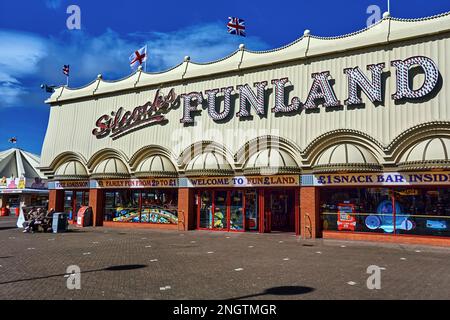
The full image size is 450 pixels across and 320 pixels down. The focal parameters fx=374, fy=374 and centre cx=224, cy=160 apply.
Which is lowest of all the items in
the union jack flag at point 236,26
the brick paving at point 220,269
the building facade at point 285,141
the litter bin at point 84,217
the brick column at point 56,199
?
the brick paving at point 220,269

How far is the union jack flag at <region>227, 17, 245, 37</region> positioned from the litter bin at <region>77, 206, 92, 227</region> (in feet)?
56.1

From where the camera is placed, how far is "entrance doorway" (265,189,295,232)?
23.6 metres

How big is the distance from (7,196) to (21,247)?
40.8 m

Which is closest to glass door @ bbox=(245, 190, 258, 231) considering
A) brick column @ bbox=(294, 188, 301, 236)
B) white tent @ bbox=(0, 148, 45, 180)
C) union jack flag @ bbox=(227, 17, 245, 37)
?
brick column @ bbox=(294, 188, 301, 236)

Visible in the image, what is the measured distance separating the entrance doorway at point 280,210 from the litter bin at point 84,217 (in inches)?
563

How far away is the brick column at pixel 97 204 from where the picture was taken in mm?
29000

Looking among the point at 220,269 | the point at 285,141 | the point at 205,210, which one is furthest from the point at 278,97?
the point at 220,269

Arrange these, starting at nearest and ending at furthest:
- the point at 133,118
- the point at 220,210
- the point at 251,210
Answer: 1. the point at 251,210
2. the point at 220,210
3. the point at 133,118

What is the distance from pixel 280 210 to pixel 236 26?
12.7 metres

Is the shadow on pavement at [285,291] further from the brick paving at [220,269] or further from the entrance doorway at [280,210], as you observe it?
the entrance doorway at [280,210]

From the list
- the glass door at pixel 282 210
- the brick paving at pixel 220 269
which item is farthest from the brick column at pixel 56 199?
the glass door at pixel 282 210

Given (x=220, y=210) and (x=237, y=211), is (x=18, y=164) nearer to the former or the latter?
(x=220, y=210)

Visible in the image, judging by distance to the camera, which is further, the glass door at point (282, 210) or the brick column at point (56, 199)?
the brick column at point (56, 199)

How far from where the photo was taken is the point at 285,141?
22422mm
